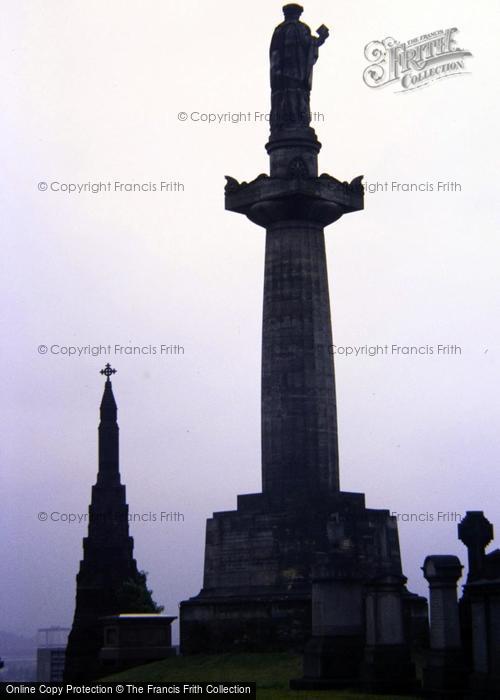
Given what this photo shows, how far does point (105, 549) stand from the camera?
70312mm

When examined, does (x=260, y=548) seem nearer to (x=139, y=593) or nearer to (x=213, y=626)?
(x=213, y=626)

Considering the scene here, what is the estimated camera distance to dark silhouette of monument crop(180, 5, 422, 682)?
3784 cm

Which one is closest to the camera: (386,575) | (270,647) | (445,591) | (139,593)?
(445,591)

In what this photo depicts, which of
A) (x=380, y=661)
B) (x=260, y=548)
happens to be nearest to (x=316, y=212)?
(x=260, y=548)

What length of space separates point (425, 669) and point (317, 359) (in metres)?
14.4

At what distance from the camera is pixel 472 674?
1016 inches

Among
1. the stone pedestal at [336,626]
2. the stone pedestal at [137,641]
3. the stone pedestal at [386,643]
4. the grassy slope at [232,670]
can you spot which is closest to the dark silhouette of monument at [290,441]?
the grassy slope at [232,670]

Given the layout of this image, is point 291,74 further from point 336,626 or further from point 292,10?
point 336,626

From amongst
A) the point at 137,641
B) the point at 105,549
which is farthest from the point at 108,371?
the point at 137,641

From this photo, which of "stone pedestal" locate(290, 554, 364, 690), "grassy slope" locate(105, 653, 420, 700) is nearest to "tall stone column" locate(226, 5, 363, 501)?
"grassy slope" locate(105, 653, 420, 700)

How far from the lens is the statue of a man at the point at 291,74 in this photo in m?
41.8

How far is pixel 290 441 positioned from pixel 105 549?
32.4m

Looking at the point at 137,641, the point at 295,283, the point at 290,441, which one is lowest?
the point at 137,641

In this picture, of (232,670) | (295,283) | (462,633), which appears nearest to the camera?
(462,633)
